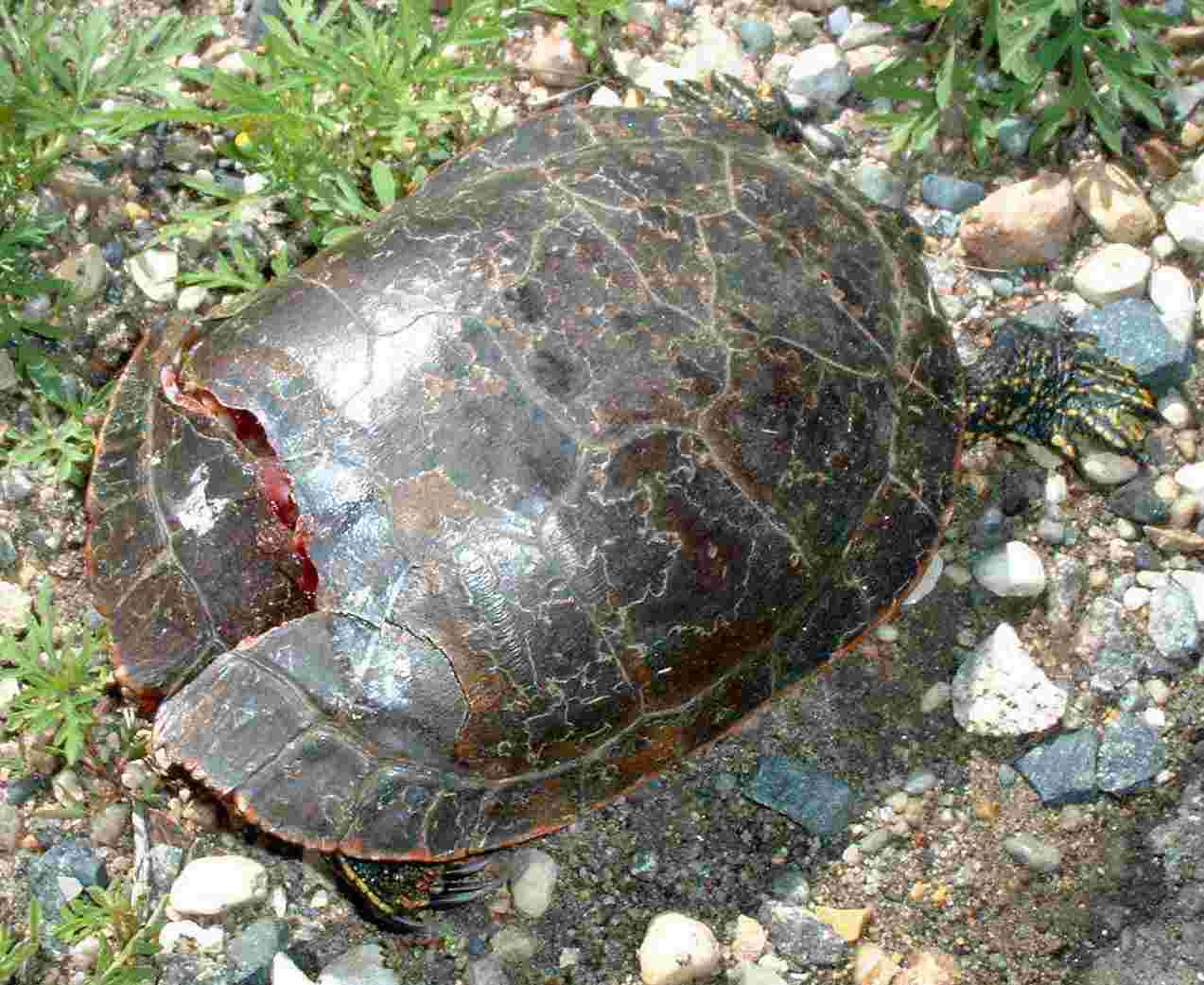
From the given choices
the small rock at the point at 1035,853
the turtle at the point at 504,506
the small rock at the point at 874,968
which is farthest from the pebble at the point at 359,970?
the small rock at the point at 1035,853

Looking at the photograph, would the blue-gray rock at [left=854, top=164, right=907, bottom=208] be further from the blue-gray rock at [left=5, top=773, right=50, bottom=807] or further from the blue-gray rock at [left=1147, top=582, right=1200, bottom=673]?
the blue-gray rock at [left=5, top=773, right=50, bottom=807]

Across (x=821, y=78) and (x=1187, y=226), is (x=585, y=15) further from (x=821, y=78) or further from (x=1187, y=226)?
(x=1187, y=226)

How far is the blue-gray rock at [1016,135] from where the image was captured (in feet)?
18.6

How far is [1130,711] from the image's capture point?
475 cm

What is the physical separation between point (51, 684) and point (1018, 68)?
4.13m

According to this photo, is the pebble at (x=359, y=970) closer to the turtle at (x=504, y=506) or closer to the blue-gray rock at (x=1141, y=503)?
the turtle at (x=504, y=506)

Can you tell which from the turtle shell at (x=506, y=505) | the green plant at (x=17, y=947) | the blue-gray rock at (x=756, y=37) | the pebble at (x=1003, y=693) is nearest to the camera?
the turtle shell at (x=506, y=505)

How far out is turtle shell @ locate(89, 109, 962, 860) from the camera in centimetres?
380

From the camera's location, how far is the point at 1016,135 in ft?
18.6

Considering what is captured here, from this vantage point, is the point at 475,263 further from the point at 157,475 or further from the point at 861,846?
the point at 861,846

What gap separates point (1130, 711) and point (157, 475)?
3.34 meters

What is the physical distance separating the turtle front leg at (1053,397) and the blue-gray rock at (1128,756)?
104 cm

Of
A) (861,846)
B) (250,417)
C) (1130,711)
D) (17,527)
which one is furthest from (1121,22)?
(17,527)

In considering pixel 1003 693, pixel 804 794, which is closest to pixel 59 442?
pixel 804 794
